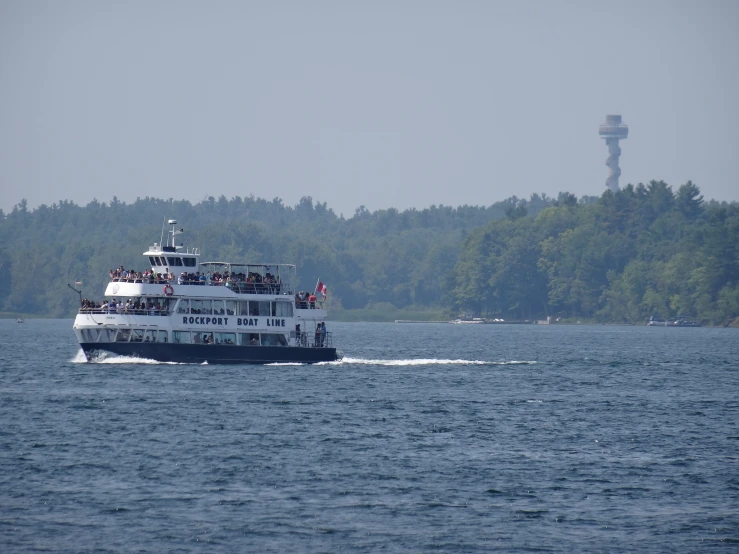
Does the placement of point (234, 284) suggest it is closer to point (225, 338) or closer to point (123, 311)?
point (225, 338)

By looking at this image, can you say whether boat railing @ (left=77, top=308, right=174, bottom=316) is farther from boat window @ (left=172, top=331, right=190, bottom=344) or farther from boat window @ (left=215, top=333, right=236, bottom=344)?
boat window @ (left=215, top=333, right=236, bottom=344)

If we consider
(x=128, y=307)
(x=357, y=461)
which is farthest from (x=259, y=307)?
(x=357, y=461)

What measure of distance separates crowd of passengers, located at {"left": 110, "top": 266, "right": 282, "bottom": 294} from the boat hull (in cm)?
379

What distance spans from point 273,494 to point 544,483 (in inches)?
359

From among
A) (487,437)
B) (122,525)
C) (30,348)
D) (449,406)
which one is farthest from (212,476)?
(30,348)

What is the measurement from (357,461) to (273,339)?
1486 inches

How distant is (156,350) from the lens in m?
80.3

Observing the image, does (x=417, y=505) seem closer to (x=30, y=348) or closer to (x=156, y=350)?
(x=156, y=350)

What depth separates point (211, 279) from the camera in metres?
83.1

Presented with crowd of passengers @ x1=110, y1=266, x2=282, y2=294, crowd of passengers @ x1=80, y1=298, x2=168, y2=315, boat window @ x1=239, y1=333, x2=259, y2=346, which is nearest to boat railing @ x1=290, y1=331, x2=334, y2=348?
boat window @ x1=239, y1=333, x2=259, y2=346

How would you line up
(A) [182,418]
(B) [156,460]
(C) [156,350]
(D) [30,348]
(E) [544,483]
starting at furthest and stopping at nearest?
(D) [30,348], (C) [156,350], (A) [182,418], (B) [156,460], (E) [544,483]

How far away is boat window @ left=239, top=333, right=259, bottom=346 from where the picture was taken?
83.1 m

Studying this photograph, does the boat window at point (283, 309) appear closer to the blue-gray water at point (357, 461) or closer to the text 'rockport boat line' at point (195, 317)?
the text 'rockport boat line' at point (195, 317)

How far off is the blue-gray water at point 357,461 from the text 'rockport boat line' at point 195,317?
158cm
